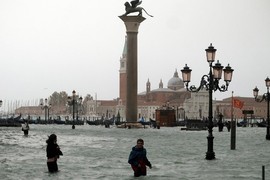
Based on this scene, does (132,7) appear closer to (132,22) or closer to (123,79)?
(132,22)

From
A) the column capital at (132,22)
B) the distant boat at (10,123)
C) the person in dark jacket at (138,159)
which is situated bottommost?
the person in dark jacket at (138,159)

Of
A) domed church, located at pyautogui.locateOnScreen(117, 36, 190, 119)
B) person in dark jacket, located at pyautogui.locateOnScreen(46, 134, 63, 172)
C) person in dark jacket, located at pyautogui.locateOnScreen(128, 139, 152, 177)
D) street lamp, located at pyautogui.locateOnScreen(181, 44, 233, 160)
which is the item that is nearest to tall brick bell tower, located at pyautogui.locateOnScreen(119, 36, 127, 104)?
domed church, located at pyautogui.locateOnScreen(117, 36, 190, 119)

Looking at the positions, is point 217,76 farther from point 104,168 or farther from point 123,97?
point 123,97

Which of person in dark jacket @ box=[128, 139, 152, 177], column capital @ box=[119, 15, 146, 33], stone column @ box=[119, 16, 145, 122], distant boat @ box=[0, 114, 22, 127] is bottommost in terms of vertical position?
person in dark jacket @ box=[128, 139, 152, 177]

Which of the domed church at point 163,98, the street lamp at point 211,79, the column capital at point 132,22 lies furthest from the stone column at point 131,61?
the domed church at point 163,98

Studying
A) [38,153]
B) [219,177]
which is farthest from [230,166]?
[38,153]

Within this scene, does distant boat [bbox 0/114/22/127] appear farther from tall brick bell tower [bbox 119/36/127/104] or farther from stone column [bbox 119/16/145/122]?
tall brick bell tower [bbox 119/36/127/104]

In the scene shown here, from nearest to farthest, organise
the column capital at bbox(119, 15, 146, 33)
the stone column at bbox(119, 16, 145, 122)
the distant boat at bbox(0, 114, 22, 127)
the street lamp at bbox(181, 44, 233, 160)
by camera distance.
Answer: the street lamp at bbox(181, 44, 233, 160)
the column capital at bbox(119, 15, 146, 33)
the stone column at bbox(119, 16, 145, 122)
the distant boat at bbox(0, 114, 22, 127)

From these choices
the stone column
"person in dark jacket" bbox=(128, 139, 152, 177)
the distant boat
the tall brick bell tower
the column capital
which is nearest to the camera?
"person in dark jacket" bbox=(128, 139, 152, 177)

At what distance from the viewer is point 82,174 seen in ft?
40.8

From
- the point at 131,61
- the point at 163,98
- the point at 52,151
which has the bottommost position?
the point at 52,151

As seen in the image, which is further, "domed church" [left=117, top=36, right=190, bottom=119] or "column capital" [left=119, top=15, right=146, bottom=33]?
"domed church" [left=117, top=36, right=190, bottom=119]

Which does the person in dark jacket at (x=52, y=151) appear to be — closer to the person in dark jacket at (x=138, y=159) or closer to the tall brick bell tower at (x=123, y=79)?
the person in dark jacket at (x=138, y=159)

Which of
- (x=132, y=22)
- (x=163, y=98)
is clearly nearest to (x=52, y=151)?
(x=132, y=22)
